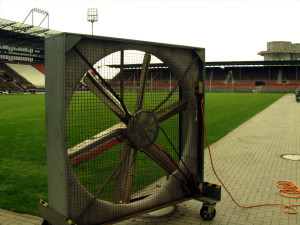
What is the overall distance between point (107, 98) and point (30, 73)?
70.5 meters

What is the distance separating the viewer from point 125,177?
4.25 metres

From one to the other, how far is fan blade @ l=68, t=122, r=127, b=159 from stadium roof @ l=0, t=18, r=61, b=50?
53159 millimetres

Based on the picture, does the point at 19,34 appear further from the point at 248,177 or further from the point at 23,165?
the point at 248,177

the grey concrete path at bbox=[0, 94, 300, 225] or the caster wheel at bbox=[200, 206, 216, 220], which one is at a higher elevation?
the caster wheel at bbox=[200, 206, 216, 220]

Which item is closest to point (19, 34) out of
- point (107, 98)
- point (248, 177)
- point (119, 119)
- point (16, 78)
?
point (16, 78)

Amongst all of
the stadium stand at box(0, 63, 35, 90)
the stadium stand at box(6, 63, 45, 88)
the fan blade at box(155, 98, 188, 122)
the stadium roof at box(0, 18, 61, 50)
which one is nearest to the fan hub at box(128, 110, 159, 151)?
the fan blade at box(155, 98, 188, 122)

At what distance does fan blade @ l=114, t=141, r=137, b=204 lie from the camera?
424cm

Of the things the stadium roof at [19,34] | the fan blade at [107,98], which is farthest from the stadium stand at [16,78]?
the fan blade at [107,98]

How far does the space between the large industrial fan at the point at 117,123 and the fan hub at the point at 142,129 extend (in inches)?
0.5

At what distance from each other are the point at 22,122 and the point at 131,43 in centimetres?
1383

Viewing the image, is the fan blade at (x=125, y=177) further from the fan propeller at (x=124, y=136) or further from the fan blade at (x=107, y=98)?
the fan blade at (x=107, y=98)

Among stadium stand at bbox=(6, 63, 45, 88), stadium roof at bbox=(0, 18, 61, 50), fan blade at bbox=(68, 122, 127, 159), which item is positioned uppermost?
stadium roof at bbox=(0, 18, 61, 50)

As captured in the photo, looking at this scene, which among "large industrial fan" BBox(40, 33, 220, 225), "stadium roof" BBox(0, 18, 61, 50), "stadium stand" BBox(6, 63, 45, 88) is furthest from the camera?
"stadium stand" BBox(6, 63, 45, 88)

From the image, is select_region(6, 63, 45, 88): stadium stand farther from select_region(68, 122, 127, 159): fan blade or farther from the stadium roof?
select_region(68, 122, 127, 159): fan blade
